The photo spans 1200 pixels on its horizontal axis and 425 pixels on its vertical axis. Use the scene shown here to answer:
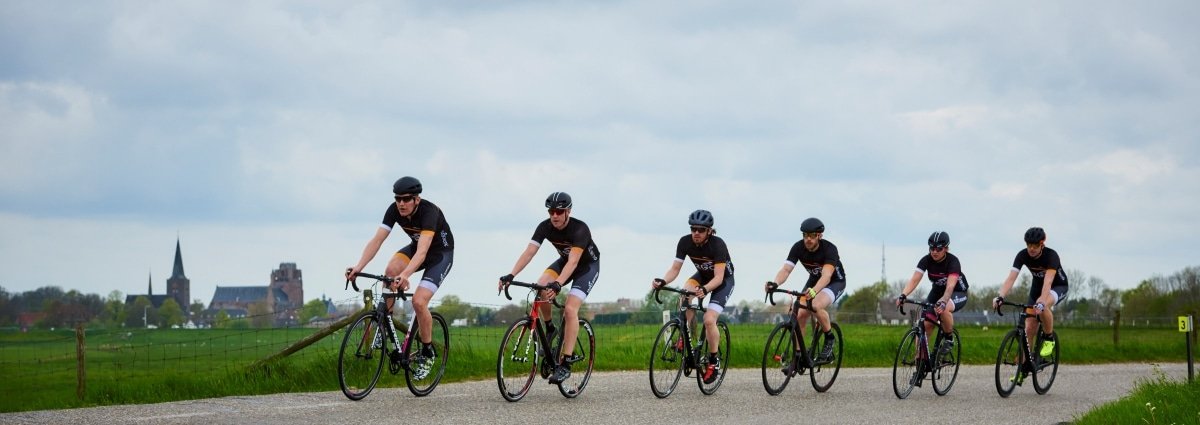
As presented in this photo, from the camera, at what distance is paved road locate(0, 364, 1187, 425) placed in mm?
11664

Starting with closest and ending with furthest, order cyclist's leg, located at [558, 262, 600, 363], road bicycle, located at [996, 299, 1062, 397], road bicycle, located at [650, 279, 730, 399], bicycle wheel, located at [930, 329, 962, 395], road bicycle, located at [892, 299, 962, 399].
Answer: cyclist's leg, located at [558, 262, 600, 363] < road bicycle, located at [650, 279, 730, 399] < road bicycle, located at [892, 299, 962, 399] < bicycle wheel, located at [930, 329, 962, 395] < road bicycle, located at [996, 299, 1062, 397]

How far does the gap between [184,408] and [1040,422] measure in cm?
899

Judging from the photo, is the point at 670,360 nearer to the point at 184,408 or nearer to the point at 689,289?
the point at 689,289

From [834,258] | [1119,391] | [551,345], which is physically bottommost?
[1119,391]

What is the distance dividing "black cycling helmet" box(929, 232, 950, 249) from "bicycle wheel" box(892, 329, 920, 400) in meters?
1.31

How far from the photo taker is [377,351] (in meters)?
13.3

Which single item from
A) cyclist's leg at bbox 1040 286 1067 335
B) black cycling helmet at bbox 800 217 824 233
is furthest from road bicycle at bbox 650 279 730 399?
cyclist's leg at bbox 1040 286 1067 335

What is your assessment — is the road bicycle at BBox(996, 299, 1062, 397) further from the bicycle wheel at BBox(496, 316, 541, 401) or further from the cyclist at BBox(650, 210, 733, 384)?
the bicycle wheel at BBox(496, 316, 541, 401)

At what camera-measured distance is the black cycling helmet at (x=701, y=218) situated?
14.2 metres

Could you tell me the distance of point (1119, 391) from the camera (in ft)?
58.9

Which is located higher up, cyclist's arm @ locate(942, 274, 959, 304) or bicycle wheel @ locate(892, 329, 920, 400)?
cyclist's arm @ locate(942, 274, 959, 304)

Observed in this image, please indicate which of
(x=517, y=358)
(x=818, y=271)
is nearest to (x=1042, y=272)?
(x=818, y=271)

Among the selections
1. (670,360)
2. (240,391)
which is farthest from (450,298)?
(670,360)

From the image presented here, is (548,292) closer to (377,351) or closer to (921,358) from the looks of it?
(377,351)
